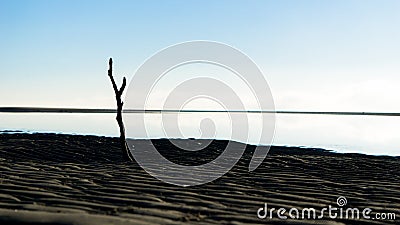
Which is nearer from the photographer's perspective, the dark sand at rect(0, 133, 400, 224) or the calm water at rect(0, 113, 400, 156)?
the dark sand at rect(0, 133, 400, 224)

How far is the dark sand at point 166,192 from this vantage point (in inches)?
194

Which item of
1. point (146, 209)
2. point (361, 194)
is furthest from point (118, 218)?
point (361, 194)

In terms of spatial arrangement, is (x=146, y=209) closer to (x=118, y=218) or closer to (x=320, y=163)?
(x=118, y=218)

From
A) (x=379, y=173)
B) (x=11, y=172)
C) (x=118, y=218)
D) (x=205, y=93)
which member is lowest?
(x=118, y=218)

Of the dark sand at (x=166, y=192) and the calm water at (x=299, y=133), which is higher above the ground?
the calm water at (x=299, y=133)

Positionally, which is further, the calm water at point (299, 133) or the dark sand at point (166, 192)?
the calm water at point (299, 133)

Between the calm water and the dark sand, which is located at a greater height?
the calm water

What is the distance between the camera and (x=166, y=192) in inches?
247

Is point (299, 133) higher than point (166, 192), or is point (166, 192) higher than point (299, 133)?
point (299, 133)

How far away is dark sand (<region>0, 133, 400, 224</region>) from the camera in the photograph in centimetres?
494

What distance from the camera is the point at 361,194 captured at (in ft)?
22.8

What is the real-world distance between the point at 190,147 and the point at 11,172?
700 cm

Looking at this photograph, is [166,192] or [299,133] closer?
[166,192]

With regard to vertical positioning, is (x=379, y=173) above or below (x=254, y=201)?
above
